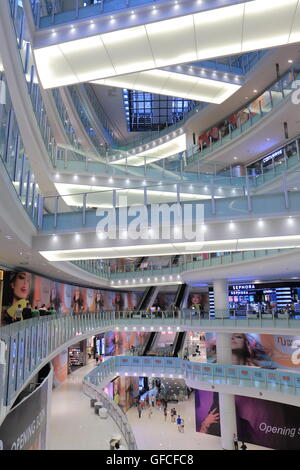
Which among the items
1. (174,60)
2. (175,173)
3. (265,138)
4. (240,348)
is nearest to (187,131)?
(265,138)

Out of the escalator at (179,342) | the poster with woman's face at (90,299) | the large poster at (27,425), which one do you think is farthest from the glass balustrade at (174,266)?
→ the large poster at (27,425)

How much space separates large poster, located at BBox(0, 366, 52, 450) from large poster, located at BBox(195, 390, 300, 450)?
1410cm

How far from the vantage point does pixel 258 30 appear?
953 centimetres

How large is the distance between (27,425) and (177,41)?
10.4 meters

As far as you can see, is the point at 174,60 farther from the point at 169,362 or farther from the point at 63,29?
the point at 169,362

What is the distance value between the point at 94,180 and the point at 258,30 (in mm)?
10457

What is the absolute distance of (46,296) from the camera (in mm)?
18984

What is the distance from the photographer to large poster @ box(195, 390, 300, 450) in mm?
19109

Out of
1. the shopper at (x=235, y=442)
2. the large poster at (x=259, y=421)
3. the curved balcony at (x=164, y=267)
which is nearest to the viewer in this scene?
the curved balcony at (x=164, y=267)

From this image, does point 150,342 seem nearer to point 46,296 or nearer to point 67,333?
point 46,296

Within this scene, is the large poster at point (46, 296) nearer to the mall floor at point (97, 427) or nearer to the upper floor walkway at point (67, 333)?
the upper floor walkway at point (67, 333)

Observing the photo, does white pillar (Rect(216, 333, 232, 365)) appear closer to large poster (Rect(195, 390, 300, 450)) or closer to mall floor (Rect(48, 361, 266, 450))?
large poster (Rect(195, 390, 300, 450))

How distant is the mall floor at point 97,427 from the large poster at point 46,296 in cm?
398

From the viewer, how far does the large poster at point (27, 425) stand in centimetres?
705
